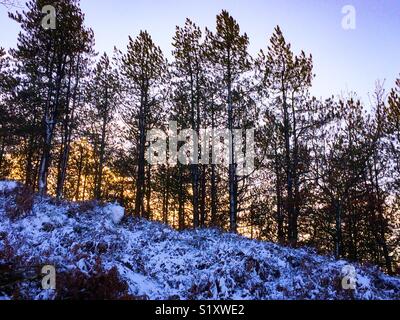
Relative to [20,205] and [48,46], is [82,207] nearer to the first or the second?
[20,205]

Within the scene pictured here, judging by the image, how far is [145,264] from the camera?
334 inches

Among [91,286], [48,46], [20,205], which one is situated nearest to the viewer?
[91,286]

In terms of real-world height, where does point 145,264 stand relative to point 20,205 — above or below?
below

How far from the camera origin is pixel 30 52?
16.2 meters

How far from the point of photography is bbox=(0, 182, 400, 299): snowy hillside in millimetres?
6426

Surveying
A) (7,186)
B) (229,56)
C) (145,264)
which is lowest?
(145,264)

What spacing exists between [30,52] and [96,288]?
14908 millimetres

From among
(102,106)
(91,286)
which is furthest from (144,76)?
(91,286)

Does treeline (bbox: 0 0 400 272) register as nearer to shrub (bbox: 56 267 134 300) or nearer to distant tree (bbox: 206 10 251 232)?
distant tree (bbox: 206 10 251 232)

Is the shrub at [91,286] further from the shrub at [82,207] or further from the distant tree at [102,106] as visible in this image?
the distant tree at [102,106]

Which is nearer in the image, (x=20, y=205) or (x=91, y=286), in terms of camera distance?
(x=91, y=286)
